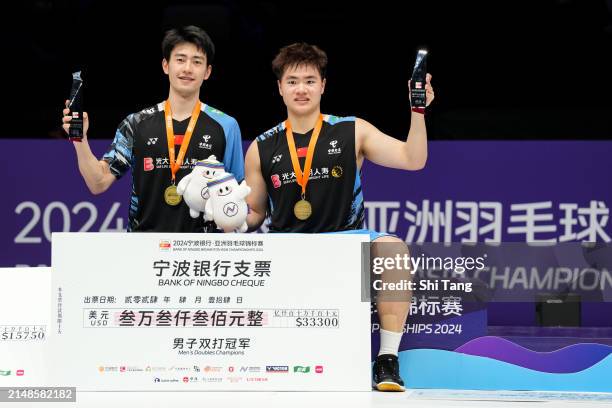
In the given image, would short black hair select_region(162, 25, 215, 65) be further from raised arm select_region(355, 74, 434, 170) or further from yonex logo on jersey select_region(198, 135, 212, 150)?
raised arm select_region(355, 74, 434, 170)

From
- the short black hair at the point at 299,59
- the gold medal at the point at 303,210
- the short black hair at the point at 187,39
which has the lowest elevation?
the gold medal at the point at 303,210

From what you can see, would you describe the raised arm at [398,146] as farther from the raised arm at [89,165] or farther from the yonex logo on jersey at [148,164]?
the raised arm at [89,165]

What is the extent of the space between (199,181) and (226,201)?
0.15 metres

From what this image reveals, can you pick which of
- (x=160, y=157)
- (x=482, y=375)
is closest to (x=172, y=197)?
(x=160, y=157)

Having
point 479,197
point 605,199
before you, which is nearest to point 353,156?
point 479,197

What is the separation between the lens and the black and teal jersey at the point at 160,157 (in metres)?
4.65

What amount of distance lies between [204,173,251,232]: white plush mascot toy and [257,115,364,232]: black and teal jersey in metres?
0.30

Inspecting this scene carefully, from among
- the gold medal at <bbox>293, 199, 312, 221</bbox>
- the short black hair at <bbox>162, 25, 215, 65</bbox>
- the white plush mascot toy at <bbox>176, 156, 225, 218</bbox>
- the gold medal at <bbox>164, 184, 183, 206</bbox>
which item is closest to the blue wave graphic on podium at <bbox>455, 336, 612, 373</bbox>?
the gold medal at <bbox>293, 199, 312, 221</bbox>

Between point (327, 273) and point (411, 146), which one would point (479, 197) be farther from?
point (327, 273)

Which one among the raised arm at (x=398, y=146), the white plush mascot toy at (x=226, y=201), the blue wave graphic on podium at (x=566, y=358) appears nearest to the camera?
the blue wave graphic on podium at (x=566, y=358)

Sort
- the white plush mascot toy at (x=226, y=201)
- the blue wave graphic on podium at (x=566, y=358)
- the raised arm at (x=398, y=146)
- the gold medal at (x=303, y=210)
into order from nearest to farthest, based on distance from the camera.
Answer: the blue wave graphic on podium at (x=566, y=358), the white plush mascot toy at (x=226, y=201), the raised arm at (x=398, y=146), the gold medal at (x=303, y=210)

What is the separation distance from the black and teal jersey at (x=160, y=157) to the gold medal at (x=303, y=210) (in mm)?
339

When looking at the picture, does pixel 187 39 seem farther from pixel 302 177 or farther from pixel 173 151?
pixel 302 177

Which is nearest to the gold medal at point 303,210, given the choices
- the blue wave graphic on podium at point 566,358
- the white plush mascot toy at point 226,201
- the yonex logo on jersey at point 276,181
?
the yonex logo on jersey at point 276,181
